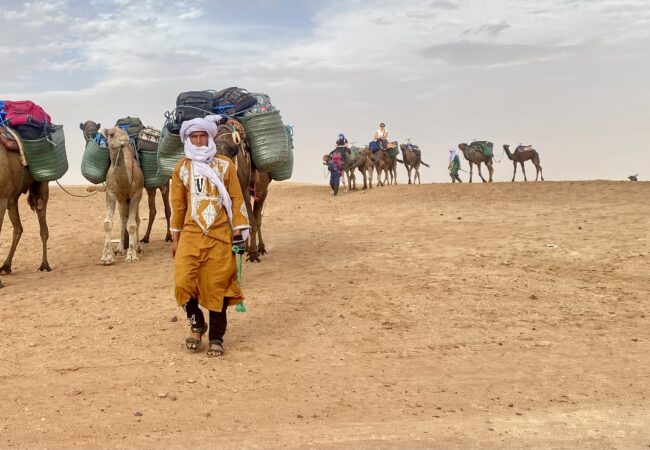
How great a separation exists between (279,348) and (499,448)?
97.3 inches

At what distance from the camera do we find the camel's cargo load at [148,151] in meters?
11.1

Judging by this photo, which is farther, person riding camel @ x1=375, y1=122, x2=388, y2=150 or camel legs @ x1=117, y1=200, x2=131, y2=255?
person riding camel @ x1=375, y1=122, x2=388, y2=150

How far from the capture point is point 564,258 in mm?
9891

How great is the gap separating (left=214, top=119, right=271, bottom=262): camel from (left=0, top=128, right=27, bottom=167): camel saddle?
293 cm

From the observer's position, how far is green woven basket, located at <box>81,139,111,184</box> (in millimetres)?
10719

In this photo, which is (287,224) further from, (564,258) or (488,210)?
(564,258)

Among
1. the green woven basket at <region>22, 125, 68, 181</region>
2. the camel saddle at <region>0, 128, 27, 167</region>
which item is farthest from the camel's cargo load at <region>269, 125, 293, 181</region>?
the camel saddle at <region>0, 128, 27, 167</region>

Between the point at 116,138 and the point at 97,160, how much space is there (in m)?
0.49

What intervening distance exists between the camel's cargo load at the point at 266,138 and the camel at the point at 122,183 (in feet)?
7.18

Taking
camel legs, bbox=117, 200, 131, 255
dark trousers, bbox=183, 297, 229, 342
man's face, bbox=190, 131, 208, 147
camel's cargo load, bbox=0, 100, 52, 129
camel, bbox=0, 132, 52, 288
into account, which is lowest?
dark trousers, bbox=183, 297, 229, 342

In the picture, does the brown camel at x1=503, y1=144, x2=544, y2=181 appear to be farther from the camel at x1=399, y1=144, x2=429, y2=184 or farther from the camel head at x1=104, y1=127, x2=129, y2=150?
the camel head at x1=104, y1=127, x2=129, y2=150

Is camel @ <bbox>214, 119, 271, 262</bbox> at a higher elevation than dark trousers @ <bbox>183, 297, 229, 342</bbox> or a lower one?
higher

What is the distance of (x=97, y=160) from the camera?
1075 centimetres

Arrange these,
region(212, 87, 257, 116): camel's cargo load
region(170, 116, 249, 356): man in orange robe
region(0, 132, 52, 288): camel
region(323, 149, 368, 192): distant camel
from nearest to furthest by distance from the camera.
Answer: region(170, 116, 249, 356): man in orange robe
region(0, 132, 52, 288): camel
region(212, 87, 257, 116): camel's cargo load
region(323, 149, 368, 192): distant camel
